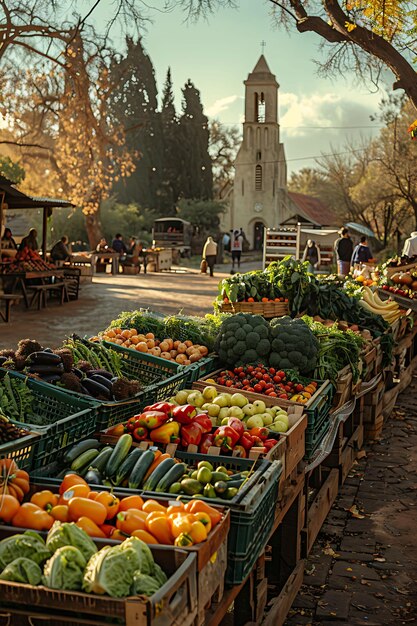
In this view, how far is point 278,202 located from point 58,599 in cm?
6532

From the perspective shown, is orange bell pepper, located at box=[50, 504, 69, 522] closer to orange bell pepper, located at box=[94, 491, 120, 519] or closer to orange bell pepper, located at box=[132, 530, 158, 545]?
orange bell pepper, located at box=[94, 491, 120, 519]

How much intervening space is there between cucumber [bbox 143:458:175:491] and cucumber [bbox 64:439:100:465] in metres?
0.53

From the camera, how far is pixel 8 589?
8.63ft

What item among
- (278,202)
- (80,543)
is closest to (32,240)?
(80,543)

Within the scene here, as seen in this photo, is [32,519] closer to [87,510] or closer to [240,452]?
[87,510]

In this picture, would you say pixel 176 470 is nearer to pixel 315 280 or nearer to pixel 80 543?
pixel 80 543

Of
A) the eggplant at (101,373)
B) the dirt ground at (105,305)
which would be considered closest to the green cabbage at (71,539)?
the eggplant at (101,373)

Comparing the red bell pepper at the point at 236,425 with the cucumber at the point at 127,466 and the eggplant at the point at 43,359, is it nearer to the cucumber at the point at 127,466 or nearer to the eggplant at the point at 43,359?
the cucumber at the point at 127,466

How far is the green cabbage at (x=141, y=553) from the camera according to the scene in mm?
2736

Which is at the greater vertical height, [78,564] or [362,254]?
[362,254]

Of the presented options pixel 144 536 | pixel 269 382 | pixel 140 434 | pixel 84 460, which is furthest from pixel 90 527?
pixel 269 382

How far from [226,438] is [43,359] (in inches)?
60.7

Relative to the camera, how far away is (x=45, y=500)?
11.1 feet

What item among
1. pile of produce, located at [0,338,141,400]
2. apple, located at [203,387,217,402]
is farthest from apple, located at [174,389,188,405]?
pile of produce, located at [0,338,141,400]
